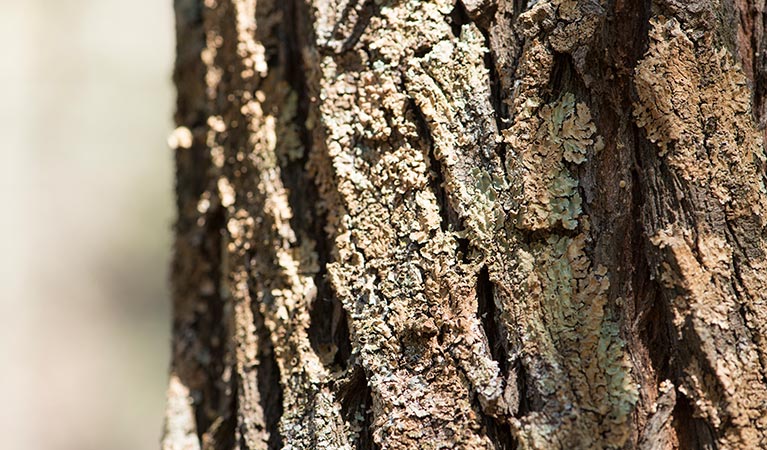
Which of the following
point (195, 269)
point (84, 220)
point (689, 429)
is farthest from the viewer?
point (84, 220)

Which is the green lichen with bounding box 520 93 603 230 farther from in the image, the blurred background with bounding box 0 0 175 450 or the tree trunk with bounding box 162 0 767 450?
the blurred background with bounding box 0 0 175 450

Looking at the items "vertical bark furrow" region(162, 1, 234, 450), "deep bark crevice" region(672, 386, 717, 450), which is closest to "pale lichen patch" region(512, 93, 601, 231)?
"deep bark crevice" region(672, 386, 717, 450)

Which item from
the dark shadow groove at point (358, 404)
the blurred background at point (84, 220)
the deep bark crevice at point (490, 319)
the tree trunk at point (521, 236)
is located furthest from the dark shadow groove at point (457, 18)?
the blurred background at point (84, 220)

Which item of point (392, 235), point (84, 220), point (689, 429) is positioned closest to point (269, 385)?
point (392, 235)

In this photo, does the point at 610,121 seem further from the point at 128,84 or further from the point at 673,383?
the point at 128,84

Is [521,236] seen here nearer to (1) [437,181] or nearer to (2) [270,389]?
(1) [437,181]
